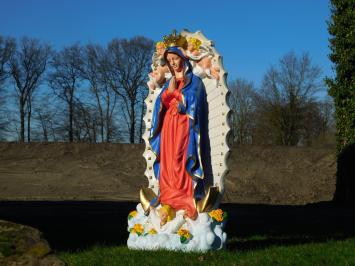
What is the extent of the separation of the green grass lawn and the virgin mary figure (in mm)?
843

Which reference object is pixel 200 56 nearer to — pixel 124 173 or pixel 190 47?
pixel 190 47

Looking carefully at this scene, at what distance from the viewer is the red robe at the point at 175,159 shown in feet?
28.1

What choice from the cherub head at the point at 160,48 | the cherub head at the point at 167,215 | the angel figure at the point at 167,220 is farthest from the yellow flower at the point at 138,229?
the cherub head at the point at 160,48

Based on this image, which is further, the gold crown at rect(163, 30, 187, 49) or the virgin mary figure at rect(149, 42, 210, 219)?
the gold crown at rect(163, 30, 187, 49)

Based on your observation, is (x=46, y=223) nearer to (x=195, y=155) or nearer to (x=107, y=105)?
(x=195, y=155)

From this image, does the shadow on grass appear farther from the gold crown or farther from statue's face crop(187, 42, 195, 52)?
the gold crown

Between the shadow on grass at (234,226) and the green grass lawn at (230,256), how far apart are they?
873mm

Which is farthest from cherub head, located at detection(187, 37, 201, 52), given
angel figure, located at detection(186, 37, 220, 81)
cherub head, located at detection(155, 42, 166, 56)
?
cherub head, located at detection(155, 42, 166, 56)

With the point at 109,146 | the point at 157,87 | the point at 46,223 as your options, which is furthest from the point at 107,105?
the point at 157,87

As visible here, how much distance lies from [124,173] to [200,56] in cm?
2433

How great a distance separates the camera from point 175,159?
864 centimetres

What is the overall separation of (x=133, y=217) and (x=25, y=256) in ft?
12.7

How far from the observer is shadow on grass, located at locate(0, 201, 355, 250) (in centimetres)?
1051

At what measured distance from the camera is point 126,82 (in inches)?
1841
